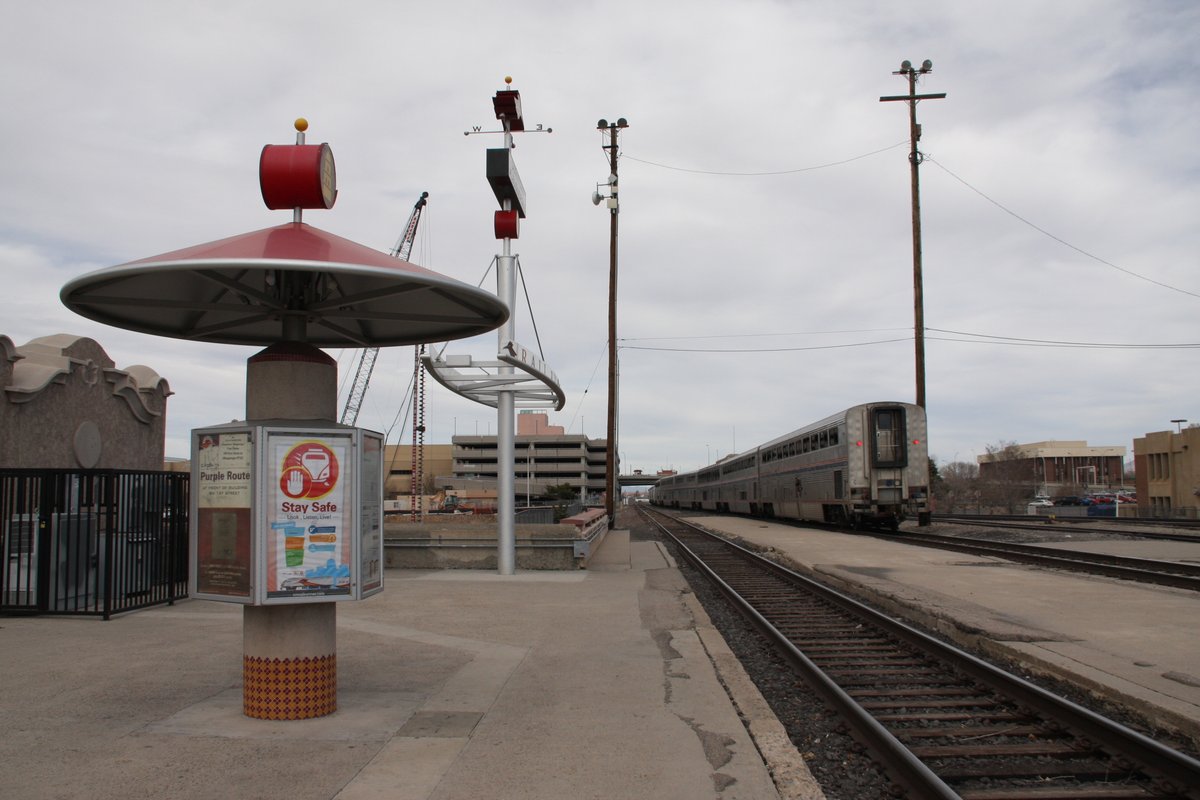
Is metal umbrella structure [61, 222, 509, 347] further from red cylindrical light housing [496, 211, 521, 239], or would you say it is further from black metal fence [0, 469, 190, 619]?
red cylindrical light housing [496, 211, 521, 239]

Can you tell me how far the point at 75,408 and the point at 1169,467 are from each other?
2370 inches

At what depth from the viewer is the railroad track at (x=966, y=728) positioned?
485 centimetres

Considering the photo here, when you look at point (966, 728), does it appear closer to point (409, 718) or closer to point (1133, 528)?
point (409, 718)

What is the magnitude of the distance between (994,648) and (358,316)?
6.75m

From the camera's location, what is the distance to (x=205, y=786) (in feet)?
A: 15.1

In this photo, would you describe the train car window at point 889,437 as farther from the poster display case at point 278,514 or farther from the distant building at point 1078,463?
the distant building at point 1078,463

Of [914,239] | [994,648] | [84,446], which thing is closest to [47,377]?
[84,446]

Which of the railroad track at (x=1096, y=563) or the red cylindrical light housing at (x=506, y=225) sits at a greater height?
the red cylindrical light housing at (x=506, y=225)

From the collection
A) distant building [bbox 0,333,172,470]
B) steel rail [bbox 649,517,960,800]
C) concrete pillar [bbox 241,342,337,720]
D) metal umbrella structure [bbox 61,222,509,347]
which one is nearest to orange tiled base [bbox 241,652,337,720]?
concrete pillar [bbox 241,342,337,720]

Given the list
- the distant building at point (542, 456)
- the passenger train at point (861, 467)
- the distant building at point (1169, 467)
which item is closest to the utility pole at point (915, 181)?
the passenger train at point (861, 467)

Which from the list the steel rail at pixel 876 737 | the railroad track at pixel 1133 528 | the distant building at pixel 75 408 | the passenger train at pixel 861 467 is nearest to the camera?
the steel rail at pixel 876 737

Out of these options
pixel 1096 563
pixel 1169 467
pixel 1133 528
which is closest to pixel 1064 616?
pixel 1096 563

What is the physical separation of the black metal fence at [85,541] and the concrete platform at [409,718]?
43cm

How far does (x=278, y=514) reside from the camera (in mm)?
5707
